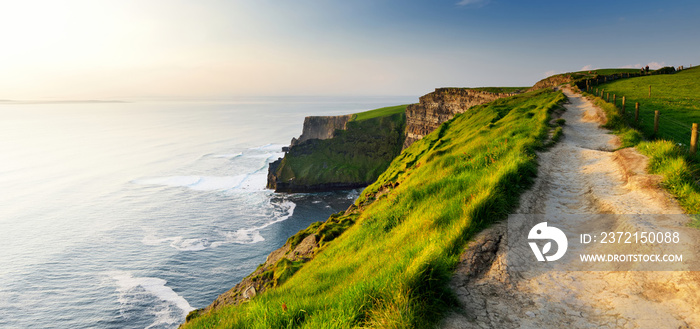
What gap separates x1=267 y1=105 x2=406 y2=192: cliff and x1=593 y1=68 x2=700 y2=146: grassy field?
66371mm

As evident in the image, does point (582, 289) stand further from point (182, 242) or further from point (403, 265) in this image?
point (182, 242)

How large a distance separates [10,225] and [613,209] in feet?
289

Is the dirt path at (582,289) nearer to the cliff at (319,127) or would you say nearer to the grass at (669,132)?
the grass at (669,132)

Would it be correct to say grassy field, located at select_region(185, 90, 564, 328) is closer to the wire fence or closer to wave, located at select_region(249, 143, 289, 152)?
the wire fence

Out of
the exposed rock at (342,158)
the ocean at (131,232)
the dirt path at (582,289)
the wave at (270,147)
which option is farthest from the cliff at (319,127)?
the dirt path at (582,289)

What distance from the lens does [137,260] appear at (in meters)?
46.8

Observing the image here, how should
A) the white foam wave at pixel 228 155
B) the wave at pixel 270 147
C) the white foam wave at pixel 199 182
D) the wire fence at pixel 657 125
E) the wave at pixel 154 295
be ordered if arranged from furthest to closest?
1. the wave at pixel 270 147
2. the white foam wave at pixel 228 155
3. the white foam wave at pixel 199 182
4. the wave at pixel 154 295
5. the wire fence at pixel 657 125

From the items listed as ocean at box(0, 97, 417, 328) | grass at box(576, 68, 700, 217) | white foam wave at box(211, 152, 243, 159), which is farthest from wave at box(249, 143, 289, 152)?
grass at box(576, 68, 700, 217)

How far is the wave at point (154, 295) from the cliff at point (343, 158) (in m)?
49.7

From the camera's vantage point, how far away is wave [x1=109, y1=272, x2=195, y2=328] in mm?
34312

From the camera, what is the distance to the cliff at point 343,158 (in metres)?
93.3

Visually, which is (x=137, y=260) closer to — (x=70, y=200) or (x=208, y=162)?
(x=70, y=200)

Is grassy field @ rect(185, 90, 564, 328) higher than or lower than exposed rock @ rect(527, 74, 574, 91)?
lower

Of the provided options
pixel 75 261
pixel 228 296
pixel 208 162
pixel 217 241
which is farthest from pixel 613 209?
pixel 208 162
